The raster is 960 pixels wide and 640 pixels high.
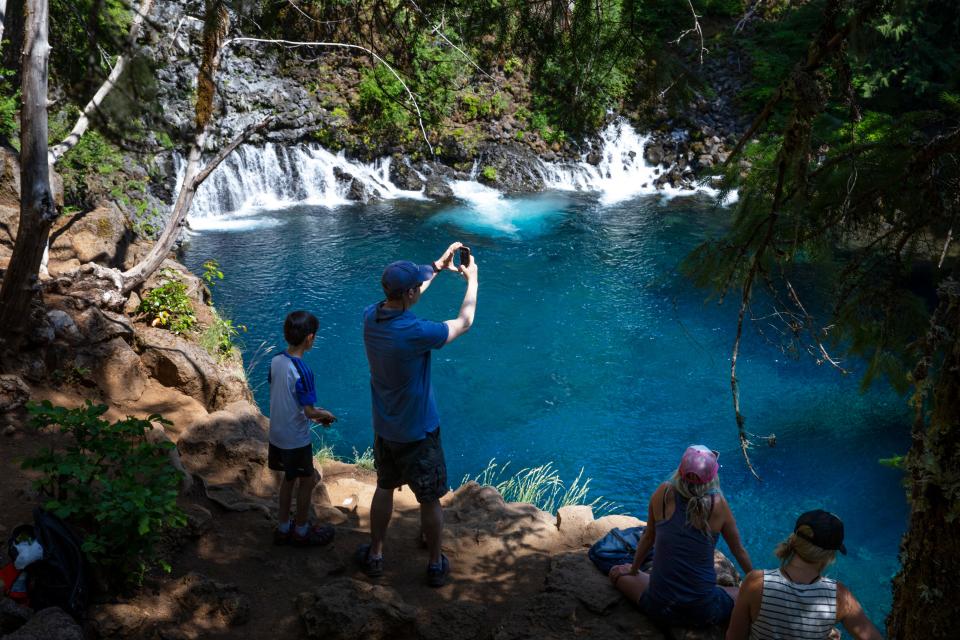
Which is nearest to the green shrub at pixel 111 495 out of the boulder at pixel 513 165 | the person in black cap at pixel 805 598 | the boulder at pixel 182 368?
the person in black cap at pixel 805 598

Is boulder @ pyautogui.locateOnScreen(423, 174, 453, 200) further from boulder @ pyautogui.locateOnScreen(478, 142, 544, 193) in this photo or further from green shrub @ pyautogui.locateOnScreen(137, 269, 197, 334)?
green shrub @ pyautogui.locateOnScreen(137, 269, 197, 334)

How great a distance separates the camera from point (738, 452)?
9211 mm

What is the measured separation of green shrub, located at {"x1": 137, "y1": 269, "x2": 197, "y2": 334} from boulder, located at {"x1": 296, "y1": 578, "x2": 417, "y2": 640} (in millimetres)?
4903

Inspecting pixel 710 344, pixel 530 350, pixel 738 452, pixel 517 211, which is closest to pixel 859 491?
pixel 738 452

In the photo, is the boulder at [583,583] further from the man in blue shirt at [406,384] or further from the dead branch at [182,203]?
the dead branch at [182,203]

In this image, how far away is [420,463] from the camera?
386 cm

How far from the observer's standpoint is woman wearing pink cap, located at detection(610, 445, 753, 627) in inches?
143

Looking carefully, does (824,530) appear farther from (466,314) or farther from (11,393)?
(11,393)

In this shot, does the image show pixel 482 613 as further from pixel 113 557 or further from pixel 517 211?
pixel 517 211

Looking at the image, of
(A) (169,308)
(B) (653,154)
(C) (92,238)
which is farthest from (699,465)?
(B) (653,154)

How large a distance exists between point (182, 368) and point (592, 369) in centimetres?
610

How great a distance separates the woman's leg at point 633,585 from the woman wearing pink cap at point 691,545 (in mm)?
150

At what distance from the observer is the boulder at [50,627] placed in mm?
2801

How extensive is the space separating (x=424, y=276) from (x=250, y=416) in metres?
3.20
